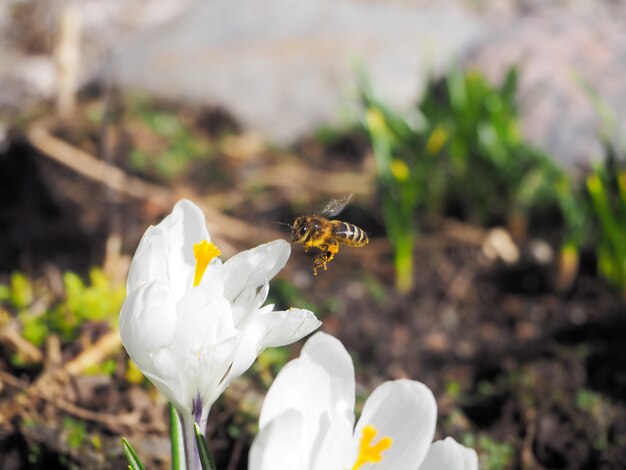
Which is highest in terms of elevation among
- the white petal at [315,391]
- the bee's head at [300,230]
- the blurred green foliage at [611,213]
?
the white petal at [315,391]

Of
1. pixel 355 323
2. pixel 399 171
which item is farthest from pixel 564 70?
pixel 355 323

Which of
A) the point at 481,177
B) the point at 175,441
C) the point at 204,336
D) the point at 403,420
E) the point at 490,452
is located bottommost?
the point at 490,452

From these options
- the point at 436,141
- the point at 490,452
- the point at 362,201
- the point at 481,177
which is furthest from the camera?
the point at 362,201

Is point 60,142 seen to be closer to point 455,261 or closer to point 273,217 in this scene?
point 273,217

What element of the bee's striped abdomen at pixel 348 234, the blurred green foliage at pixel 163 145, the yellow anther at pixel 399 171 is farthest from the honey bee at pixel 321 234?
the blurred green foliage at pixel 163 145

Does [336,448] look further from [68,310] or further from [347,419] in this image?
[68,310]

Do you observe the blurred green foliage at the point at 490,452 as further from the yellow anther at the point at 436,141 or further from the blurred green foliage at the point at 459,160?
the yellow anther at the point at 436,141

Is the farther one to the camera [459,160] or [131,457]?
[459,160]
